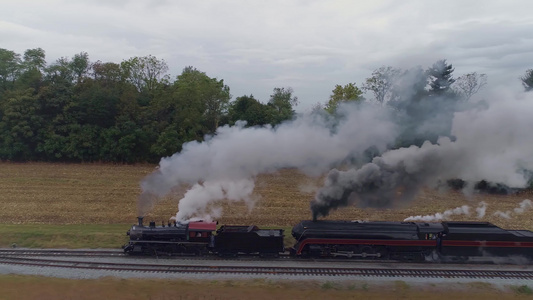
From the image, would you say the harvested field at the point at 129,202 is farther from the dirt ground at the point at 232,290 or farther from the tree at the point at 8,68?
the tree at the point at 8,68

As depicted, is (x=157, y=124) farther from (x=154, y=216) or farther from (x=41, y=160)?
(x=154, y=216)

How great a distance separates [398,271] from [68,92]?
4581 cm

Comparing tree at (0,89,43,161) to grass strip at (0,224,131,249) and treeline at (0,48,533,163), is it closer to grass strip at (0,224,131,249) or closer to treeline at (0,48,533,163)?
treeline at (0,48,533,163)

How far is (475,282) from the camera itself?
17984mm

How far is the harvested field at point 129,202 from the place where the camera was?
98.4ft

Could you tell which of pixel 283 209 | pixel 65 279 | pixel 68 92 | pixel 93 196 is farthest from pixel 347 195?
pixel 68 92

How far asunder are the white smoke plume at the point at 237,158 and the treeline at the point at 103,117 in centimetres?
2035

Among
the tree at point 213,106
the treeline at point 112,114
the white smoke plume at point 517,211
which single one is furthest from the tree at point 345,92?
the white smoke plume at point 517,211

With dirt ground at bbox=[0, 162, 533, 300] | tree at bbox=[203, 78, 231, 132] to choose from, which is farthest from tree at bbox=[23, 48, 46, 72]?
tree at bbox=[203, 78, 231, 132]

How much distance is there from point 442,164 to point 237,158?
11.3 m

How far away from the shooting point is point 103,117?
5162 centimetres

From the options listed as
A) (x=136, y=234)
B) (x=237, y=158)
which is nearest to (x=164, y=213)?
(x=136, y=234)

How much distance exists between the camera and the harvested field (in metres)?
30.0

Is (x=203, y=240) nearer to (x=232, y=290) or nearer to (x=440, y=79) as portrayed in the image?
(x=232, y=290)
